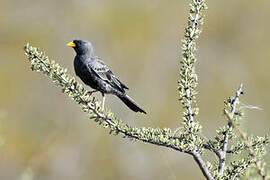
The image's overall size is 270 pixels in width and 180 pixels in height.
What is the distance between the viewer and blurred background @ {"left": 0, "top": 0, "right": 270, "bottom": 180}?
14.7 meters

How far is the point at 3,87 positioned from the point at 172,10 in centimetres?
592

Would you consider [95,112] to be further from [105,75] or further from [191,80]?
[105,75]

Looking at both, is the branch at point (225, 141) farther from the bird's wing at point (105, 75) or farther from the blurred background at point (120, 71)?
the blurred background at point (120, 71)

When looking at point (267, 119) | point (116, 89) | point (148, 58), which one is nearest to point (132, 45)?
point (148, 58)

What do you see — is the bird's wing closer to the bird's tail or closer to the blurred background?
the bird's tail

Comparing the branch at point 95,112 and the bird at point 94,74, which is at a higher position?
the bird at point 94,74

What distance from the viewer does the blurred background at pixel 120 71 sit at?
14.7 meters

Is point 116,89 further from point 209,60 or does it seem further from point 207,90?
point 209,60

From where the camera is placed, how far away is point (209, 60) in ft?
55.8

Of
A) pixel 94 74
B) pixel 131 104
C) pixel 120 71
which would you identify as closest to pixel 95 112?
pixel 131 104

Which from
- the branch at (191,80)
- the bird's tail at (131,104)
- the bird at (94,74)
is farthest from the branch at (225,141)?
the bird at (94,74)

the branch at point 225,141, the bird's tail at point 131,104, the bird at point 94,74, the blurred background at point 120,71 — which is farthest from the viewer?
the blurred background at point 120,71

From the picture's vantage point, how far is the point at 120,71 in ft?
53.6

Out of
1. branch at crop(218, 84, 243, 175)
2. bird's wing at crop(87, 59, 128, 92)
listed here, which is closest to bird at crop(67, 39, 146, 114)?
bird's wing at crop(87, 59, 128, 92)
